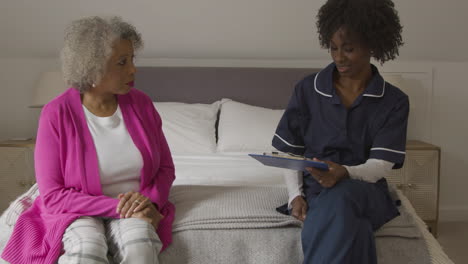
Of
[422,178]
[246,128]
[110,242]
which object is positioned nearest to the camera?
[110,242]

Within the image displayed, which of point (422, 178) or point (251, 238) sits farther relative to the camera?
point (422, 178)

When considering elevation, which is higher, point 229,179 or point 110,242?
point 110,242

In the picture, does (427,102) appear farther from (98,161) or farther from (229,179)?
(98,161)

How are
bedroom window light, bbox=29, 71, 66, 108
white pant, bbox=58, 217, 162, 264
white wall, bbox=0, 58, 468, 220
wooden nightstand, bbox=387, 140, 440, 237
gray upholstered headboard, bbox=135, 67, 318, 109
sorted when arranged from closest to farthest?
white pant, bbox=58, 217, 162, 264
wooden nightstand, bbox=387, 140, 440, 237
bedroom window light, bbox=29, 71, 66, 108
gray upholstered headboard, bbox=135, 67, 318, 109
white wall, bbox=0, 58, 468, 220

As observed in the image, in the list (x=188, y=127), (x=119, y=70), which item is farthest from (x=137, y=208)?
(x=188, y=127)

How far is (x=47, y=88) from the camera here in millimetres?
2955

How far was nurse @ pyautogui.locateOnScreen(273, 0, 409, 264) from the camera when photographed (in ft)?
4.94

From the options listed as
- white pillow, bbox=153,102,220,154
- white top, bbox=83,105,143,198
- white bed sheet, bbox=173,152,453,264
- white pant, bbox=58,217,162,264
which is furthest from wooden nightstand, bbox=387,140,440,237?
white pant, bbox=58,217,162,264

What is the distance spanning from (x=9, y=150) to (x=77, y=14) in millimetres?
923

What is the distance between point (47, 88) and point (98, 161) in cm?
163

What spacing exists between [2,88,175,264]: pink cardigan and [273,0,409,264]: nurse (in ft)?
1.42

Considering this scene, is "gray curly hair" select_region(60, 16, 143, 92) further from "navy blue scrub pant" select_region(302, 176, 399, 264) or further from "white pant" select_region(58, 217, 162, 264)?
"navy blue scrub pant" select_region(302, 176, 399, 264)

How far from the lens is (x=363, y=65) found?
1645 mm

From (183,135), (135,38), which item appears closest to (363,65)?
(135,38)
